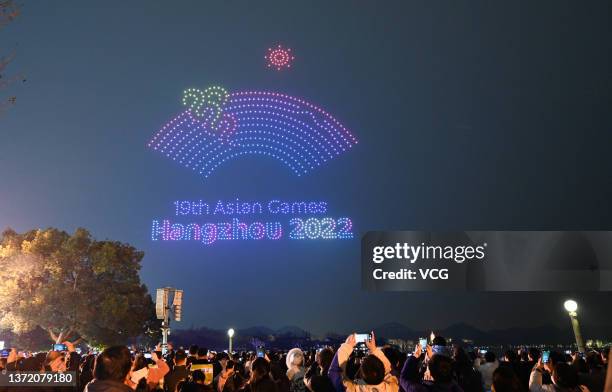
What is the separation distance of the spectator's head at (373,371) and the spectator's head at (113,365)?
2262 mm

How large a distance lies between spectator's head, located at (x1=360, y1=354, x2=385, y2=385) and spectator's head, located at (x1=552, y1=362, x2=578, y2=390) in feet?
6.33

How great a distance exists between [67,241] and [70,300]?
404 centimetres

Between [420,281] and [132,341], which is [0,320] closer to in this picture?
[132,341]

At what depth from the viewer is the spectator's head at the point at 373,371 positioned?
A: 5.46 m

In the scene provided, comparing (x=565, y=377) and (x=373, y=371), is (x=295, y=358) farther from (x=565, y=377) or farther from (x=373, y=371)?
(x=565, y=377)

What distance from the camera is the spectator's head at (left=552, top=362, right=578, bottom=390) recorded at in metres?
5.74

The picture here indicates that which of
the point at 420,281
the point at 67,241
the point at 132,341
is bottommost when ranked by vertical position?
the point at 132,341

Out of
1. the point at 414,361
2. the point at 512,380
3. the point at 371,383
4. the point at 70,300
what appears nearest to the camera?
the point at 512,380

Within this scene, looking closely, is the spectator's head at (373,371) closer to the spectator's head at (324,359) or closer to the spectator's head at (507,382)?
the spectator's head at (507,382)

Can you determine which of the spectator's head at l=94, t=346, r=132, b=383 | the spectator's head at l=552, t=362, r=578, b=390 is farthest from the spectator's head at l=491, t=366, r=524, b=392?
the spectator's head at l=94, t=346, r=132, b=383

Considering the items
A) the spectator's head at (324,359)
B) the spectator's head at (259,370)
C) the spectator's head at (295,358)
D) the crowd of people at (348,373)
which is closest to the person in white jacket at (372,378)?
the crowd of people at (348,373)

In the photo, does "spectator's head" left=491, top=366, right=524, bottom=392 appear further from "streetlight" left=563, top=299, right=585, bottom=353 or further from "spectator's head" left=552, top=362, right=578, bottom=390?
"streetlight" left=563, top=299, right=585, bottom=353

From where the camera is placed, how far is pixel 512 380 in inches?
202

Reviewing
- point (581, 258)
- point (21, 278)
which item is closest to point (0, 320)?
point (21, 278)
